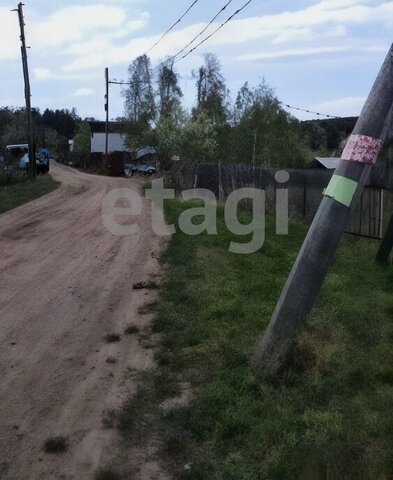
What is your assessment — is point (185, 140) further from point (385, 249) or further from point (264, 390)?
point (264, 390)

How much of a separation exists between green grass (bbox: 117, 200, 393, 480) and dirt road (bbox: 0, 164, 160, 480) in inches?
12.3

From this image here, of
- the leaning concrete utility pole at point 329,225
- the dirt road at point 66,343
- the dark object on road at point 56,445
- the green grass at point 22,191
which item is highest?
the leaning concrete utility pole at point 329,225

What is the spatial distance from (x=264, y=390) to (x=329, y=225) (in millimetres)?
1422

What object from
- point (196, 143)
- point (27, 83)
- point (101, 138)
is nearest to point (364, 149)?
point (27, 83)

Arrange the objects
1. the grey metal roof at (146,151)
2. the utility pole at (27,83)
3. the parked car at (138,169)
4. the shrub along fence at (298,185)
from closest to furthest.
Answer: the shrub along fence at (298,185) → the utility pole at (27,83) → the grey metal roof at (146,151) → the parked car at (138,169)

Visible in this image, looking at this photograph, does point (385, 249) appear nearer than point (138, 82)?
Yes

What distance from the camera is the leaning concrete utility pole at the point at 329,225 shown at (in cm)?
495

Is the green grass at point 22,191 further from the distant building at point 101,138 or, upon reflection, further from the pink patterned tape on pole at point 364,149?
the distant building at point 101,138

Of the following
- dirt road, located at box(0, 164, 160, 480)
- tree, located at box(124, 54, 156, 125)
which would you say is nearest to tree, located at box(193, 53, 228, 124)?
tree, located at box(124, 54, 156, 125)

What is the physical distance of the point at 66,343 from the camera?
6383mm

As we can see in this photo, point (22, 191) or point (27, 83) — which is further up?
point (27, 83)

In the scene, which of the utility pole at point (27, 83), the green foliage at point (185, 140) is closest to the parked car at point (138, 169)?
the green foliage at point (185, 140)

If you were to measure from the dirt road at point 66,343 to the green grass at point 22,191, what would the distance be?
304 inches

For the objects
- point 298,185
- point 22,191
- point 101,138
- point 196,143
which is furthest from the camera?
point 101,138
